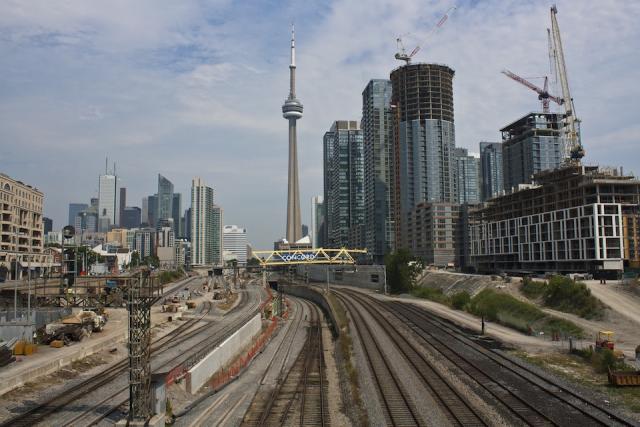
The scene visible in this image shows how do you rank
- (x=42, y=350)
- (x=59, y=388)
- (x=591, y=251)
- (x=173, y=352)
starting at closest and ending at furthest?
(x=59, y=388) < (x=42, y=350) < (x=173, y=352) < (x=591, y=251)

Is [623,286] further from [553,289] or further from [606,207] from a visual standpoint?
[606,207]

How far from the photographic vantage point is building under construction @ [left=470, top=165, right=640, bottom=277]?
3861 inches

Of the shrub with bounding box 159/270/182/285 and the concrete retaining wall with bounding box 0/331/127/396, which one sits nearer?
the concrete retaining wall with bounding box 0/331/127/396

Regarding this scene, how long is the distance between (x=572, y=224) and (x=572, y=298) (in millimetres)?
36000

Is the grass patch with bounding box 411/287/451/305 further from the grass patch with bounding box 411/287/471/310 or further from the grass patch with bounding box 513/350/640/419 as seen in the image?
the grass patch with bounding box 513/350/640/419

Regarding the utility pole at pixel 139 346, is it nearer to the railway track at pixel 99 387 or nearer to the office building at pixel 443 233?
the railway track at pixel 99 387

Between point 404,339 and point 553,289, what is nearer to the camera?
point 404,339

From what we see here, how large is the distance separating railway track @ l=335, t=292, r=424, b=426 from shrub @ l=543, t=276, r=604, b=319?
31.5 metres

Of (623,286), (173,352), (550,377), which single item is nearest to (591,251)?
(623,286)

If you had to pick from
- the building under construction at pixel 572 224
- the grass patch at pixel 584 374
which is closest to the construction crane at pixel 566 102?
the building under construction at pixel 572 224

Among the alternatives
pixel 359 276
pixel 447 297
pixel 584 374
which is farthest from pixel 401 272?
pixel 584 374

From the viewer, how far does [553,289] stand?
78562 millimetres

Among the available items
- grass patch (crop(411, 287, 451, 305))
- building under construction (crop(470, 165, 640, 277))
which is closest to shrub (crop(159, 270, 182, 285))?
grass patch (crop(411, 287, 451, 305))

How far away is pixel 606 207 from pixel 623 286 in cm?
2896
